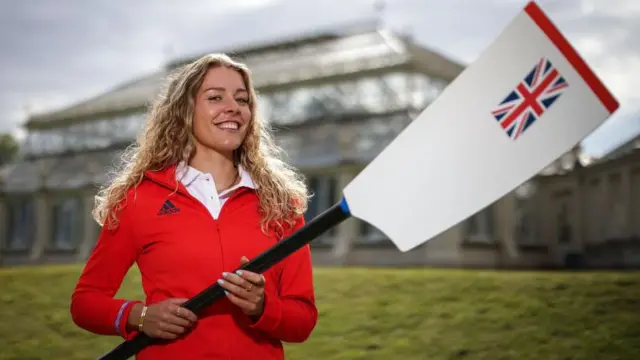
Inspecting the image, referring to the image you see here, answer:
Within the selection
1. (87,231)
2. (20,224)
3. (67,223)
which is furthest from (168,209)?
(20,224)

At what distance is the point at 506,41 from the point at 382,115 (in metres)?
14.1

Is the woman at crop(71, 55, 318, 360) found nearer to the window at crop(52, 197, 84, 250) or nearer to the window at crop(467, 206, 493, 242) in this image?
the window at crop(467, 206, 493, 242)

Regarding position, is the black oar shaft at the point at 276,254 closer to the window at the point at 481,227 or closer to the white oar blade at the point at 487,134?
the white oar blade at the point at 487,134

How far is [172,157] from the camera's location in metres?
2.42

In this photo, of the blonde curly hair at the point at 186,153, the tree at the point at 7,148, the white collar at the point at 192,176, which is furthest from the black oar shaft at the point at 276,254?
the tree at the point at 7,148

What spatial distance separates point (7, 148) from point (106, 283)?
49.0 m

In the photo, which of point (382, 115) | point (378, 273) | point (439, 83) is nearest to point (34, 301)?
point (378, 273)

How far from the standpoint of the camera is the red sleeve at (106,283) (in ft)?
7.54

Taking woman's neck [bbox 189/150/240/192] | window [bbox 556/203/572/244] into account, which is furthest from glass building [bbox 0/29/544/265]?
woman's neck [bbox 189/150/240/192]

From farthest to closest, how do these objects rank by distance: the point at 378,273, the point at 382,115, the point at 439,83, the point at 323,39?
1. the point at 323,39
2. the point at 439,83
3. the point at 382,115
4. the point at 378,273

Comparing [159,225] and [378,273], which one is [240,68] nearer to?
[159,225]

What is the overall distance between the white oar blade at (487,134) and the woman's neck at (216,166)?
0.43m

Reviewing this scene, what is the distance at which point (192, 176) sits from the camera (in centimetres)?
236

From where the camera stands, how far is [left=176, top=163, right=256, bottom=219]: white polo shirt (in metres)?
2.29
